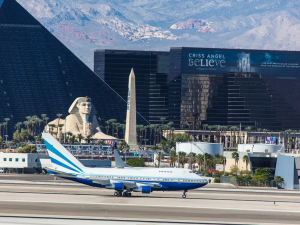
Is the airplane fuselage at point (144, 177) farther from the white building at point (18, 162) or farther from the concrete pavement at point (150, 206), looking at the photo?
the white building at point (18, 162)

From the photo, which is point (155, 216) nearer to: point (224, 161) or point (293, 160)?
point (293, 160)

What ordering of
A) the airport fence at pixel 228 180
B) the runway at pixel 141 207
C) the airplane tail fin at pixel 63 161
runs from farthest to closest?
the airport fence at pixel 228 180
the airplane tail fin at pixel 63 161
the runway at pixel 141 207

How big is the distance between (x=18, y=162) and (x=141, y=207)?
3220 inches

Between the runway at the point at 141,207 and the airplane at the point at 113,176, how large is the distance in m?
1.48

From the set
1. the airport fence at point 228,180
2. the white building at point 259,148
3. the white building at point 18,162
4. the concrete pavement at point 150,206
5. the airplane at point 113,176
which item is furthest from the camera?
the white building at point 259,148

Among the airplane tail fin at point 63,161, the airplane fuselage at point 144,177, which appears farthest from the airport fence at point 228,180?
the airplane tail fin at point 63,161

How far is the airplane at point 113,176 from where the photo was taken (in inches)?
3241

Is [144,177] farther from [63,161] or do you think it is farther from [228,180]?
[228,180]

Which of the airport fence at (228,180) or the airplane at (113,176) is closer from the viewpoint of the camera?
the airplane at (113,176)

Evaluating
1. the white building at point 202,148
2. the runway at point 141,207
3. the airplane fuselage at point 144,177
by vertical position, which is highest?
the white building at point 202,148

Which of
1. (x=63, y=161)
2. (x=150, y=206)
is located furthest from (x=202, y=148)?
(x=150, y=206)

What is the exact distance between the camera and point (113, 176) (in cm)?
8275

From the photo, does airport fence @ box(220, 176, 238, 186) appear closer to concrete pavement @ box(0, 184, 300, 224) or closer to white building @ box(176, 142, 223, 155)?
concrete pavement @ box(0, 184, 300, 224)

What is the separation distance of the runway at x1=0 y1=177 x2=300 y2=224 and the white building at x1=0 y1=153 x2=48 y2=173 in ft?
178
